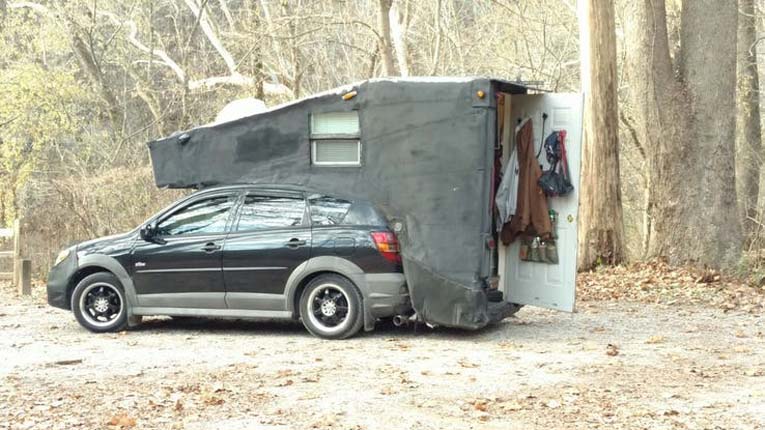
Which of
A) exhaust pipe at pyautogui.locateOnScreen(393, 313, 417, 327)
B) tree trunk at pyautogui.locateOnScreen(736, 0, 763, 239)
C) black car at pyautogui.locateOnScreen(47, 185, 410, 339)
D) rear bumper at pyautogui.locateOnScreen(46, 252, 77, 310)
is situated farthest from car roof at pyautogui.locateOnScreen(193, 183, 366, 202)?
tree trunk at pyautogui.locateOnScreen(736, 0, 763, 239)

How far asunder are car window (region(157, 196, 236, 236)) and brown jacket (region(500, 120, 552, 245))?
303 cm

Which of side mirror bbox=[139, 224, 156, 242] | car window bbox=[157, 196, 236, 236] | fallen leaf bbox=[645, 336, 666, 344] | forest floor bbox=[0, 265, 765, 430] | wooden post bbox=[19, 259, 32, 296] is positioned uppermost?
car window bbox=[157, 196, 236, 236]

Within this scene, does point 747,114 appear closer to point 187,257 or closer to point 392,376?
point 187,257

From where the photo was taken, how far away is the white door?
10.6 metres

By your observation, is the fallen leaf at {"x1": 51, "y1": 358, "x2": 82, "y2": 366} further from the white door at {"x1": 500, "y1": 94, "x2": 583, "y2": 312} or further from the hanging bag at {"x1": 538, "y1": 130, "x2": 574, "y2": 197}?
the hanging bag at {"x1": 538, "y1": 130, "x2": 574, "y2": 197}

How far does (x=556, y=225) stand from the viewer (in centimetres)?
1086

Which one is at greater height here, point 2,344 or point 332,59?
point 332,59

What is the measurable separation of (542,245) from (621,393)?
3533mm

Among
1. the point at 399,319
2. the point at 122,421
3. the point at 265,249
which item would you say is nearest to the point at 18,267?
the point at 265,249

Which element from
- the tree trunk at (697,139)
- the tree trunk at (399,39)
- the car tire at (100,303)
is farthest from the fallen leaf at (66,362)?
the tree trunk at (399,39)

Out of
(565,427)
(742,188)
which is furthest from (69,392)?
(742,188)

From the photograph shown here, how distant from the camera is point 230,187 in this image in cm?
1096

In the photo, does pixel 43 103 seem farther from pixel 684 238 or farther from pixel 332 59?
pixel 684 238

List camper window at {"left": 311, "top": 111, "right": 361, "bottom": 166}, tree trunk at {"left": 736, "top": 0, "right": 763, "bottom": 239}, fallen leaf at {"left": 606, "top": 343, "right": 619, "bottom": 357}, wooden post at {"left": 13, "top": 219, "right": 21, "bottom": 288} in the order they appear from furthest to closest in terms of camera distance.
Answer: tree trunk at {"left": 736, "top": 0, "right": 763, "bottom": 239} < wooden post at {"left": 13, "top": 219, "right": 21, "bottom": 288} < camper window at {"left": 311, "top": 111, "right": 361, "bottom": 166} < fallen leaf at {"left": 606, "top": 343, "right": 619, "bottom": 357}
